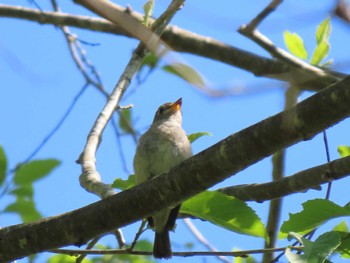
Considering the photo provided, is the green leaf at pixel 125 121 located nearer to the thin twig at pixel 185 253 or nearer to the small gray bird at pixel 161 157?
the small gray bird at pixel 161 157

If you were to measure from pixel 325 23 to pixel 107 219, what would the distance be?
219cm

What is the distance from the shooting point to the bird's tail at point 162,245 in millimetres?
4575

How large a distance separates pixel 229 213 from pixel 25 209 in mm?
1423

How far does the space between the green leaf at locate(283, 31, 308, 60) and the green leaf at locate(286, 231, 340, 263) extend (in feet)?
7.75

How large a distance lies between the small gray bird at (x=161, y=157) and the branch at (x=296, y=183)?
849 millimetres

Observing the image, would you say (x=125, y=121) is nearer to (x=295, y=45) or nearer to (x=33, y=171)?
(x=295, y=45)

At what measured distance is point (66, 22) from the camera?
6.44m

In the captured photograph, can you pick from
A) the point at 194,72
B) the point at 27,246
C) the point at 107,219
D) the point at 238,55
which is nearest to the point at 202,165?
the point at 107,219

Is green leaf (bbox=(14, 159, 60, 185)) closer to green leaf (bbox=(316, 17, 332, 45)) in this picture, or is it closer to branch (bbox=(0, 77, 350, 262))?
branch (bbox=(0, 77, 350, 262))

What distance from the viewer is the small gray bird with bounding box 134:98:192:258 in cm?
484

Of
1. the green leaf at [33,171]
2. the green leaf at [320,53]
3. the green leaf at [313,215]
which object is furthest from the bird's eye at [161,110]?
the green leaf at [313,215]

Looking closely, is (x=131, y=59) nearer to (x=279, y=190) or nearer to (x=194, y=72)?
(x=279, y=190)

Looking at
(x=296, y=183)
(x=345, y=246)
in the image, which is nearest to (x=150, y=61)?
(x=296, y=183)

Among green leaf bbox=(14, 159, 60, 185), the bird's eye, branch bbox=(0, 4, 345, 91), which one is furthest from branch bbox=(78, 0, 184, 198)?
the bird's eye
